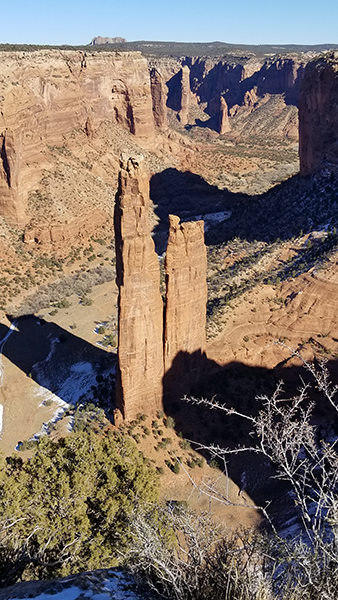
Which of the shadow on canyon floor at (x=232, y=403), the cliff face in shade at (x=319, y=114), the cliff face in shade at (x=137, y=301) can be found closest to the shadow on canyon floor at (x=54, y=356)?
the cliff face in shade at (x=137, y=301)

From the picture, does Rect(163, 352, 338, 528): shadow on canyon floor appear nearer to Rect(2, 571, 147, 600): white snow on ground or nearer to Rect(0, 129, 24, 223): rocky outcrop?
Rect(2, 571, 147, 600): white snow on ground

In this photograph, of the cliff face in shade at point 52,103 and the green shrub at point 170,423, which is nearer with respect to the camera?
the green shrub at point 170,423

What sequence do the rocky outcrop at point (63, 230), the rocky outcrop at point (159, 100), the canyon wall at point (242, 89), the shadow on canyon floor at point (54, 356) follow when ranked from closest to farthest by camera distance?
the shadow on canyon floor at point (54, 356) < the rocky outcrop at point (63, 230) < the rocky outcrop at point (159, 100) < the canyon wall at point (242, 89)

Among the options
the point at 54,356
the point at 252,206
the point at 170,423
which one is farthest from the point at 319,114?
the point at 170,423

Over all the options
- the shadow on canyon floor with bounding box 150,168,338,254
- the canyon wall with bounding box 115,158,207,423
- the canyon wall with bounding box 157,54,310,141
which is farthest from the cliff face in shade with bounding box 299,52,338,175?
the canyon wall with bounding box 157,54,310,141

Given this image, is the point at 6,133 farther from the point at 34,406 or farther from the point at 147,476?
the point at 147,476

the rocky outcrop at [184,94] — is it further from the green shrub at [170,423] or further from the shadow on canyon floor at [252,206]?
the green shrub at [170,423]
